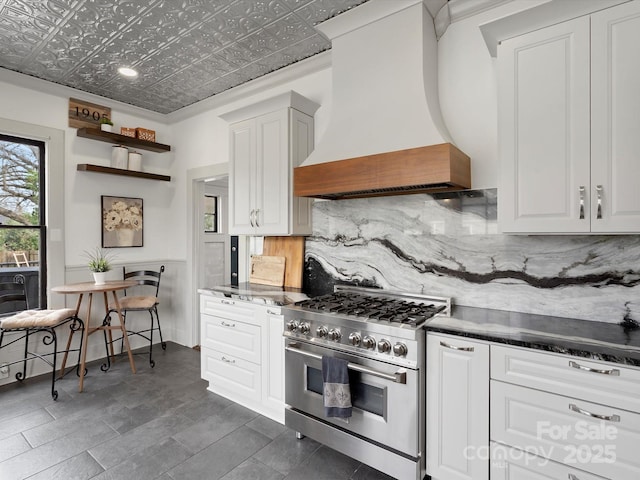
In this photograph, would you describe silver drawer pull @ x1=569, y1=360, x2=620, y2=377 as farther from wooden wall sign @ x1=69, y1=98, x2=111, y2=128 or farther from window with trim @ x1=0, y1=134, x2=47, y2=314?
wooden wall sign @ x1=69, y1=98, x2=111, y2=128

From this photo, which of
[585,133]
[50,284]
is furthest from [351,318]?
[50,284]

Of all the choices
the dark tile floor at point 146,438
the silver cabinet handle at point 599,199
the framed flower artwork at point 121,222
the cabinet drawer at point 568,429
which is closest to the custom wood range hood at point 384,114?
the silver cabinet handle at point 599,199

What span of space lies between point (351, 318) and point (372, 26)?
1974mm

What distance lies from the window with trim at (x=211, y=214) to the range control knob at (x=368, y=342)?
4.53 meters

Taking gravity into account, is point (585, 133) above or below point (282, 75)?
below

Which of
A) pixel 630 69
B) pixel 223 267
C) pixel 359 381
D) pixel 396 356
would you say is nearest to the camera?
pixel 630 69

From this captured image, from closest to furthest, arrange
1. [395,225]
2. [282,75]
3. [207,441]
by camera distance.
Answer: [207,441] < [395,225] < [282,75]

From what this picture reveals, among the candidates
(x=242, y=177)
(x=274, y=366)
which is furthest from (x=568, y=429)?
(x=242, y=177)

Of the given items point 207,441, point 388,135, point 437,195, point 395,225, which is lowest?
point 207,441

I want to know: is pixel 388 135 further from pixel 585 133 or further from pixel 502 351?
pixel 502 351

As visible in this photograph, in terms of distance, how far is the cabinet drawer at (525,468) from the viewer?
1473 millimetres

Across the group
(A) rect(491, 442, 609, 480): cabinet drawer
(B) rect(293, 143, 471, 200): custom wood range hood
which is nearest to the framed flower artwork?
(B) rect(293, 143, 471, 200): custom wood range hood

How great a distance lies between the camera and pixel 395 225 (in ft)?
8.38

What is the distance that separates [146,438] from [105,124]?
3.20m
